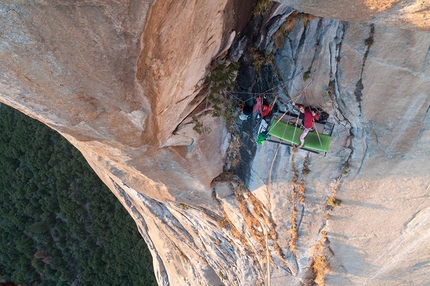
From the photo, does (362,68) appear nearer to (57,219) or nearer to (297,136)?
(297,136)

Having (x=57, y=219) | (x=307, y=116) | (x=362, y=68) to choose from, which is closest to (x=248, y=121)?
(x=307, y=116)

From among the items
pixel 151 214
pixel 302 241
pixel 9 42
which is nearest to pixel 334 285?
pixel 302 241

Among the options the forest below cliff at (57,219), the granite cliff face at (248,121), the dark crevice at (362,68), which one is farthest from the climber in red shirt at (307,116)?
the forest below cliff at (57,219)

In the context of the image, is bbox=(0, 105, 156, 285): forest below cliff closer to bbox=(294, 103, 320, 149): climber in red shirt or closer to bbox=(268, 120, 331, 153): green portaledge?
bbox=(268, 120, 331, 153): green portaledge

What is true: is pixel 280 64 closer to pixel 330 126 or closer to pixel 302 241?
pixel 330 126

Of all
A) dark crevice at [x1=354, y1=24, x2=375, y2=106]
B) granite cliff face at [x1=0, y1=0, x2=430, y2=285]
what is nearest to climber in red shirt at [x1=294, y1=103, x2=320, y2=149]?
granite cliff face at [x1=0, y1=0, x2=430, y2=285]

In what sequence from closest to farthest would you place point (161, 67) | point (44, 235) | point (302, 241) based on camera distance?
1. point (161, 67)
2. point (302, 241)
3. point (44, 235)

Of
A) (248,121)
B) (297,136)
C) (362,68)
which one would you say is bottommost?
(297,136)
